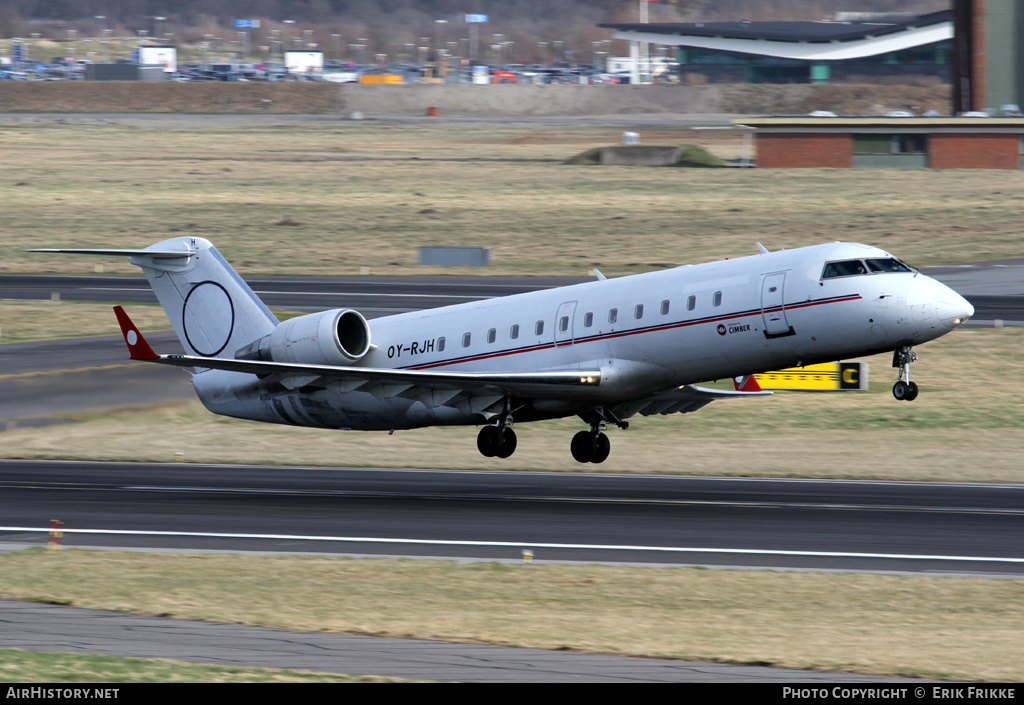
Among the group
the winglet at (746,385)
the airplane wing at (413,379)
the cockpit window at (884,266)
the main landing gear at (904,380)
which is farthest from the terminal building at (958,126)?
the main landing gear at (904,380)

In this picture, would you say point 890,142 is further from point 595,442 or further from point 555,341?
point 555,341

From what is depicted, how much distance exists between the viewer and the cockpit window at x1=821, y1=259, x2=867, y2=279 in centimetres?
2711

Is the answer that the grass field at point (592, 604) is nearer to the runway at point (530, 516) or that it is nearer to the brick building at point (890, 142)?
the runway at point (530, 516)

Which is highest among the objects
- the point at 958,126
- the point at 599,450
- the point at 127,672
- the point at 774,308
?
the point at 958,126

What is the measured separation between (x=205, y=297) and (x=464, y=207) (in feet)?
175

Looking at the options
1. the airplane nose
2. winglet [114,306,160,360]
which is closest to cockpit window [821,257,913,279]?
the airplane nose

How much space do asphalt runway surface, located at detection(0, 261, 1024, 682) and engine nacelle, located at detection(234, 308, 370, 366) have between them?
3.00 meters

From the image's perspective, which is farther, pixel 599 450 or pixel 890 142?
pixel 890 142

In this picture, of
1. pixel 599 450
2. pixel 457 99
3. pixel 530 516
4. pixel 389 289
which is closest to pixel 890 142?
pixel 389 289

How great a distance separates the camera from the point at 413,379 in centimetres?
2955

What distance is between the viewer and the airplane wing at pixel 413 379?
94.5 ft

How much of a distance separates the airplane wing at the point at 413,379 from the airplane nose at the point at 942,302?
266 inches
